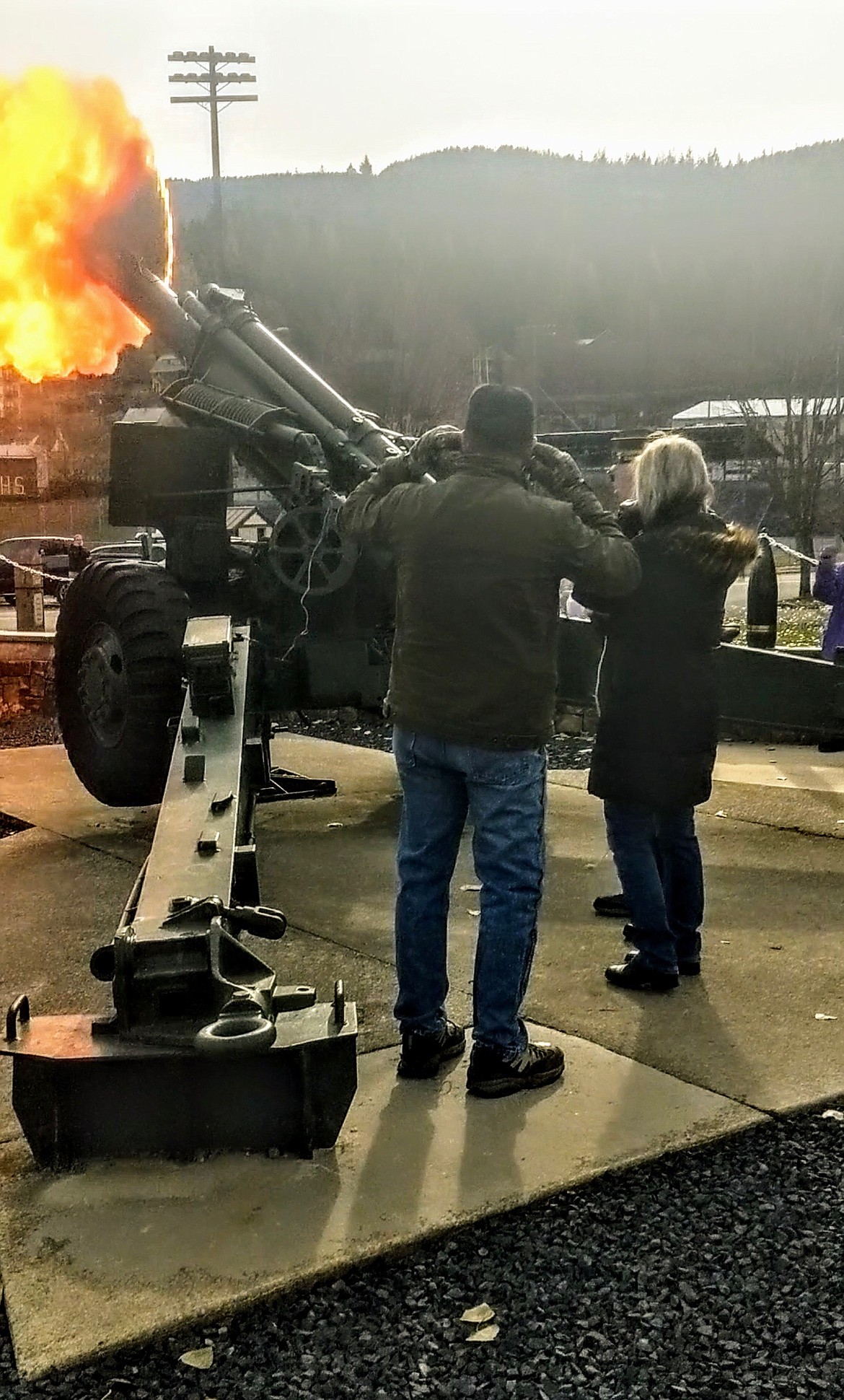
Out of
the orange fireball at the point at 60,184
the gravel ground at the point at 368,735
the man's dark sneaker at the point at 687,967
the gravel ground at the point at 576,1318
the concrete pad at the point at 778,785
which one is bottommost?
the gravel ground at the point at 368,735

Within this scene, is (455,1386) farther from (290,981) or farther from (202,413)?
(202,413)

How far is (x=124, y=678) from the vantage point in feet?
21.1

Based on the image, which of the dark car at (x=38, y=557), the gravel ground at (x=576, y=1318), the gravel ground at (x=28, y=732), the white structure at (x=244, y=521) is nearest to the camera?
the gravel ground at (x=576, y=1318)

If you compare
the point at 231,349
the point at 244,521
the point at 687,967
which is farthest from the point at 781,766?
the point at 687,967

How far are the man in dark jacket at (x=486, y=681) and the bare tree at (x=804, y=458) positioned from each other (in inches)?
813

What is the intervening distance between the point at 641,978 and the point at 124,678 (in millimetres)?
3004

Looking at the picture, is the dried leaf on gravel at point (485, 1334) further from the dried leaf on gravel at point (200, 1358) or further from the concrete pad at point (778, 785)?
the concrete pad at point (778, 785)

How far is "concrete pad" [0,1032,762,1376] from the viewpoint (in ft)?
8.75

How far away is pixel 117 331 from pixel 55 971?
13.0ft

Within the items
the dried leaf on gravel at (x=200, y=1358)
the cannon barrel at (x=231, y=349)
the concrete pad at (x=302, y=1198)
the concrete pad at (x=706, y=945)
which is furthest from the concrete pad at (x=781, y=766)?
the dried leaf on gravel at (x=200, y=1358)

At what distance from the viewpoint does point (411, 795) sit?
3639 millimetres

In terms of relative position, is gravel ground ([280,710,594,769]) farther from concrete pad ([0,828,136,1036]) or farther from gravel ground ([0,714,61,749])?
concrete pad ([0,828,136,1036])

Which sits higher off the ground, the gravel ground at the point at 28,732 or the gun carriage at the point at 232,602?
the gun carriage at the point at 232,602

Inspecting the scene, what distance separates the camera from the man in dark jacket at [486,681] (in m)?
3.46
